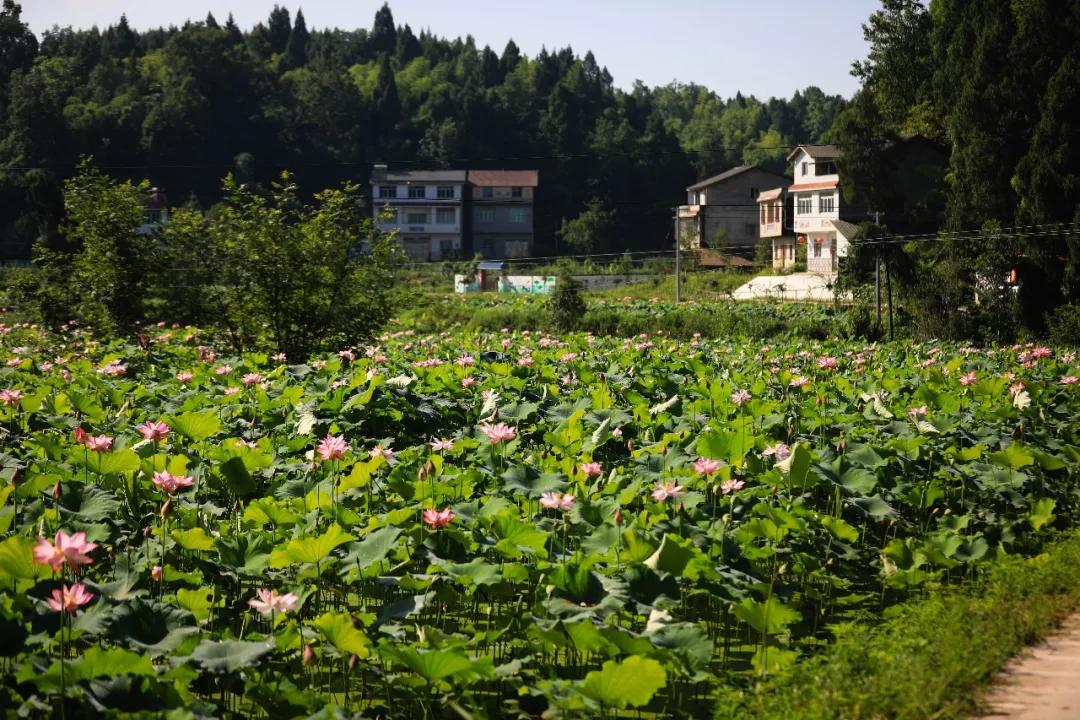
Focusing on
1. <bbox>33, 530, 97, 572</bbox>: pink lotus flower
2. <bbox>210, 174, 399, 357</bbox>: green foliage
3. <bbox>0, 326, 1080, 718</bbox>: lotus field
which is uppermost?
<bbox>210, 174, 399, 357</bbox>: green foliage

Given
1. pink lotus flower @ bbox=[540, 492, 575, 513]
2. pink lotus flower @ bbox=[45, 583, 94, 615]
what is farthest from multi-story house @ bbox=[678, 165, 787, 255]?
pink lotus flower @ bbox=[45, 583, 94, 615]

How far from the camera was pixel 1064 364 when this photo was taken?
515 inches

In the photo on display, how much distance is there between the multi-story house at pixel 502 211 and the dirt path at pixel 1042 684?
69602mm

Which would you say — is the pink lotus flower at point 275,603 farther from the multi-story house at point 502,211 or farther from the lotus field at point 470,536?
the multi-story house at point 502,211

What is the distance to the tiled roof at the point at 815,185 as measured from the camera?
48062mm

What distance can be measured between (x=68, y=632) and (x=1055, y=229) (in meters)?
22.7

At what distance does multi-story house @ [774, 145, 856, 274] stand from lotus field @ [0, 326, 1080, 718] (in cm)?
3990

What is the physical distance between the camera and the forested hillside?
63188 mm

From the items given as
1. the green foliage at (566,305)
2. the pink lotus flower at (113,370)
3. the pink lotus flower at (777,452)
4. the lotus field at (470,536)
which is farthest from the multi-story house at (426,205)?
the pink lotus flower at (777,452)

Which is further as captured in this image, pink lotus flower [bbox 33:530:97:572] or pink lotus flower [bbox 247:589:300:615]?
pink lotus flower [bbox 247:589:300:615]

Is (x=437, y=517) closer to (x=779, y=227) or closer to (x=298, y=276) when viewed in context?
(x=298, y=276)

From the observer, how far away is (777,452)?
604 cm

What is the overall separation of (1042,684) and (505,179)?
7133cm

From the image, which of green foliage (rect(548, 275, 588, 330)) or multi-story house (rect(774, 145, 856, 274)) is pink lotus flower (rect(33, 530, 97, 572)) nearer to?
green foliage (rect(548, 275, 588, 330))
